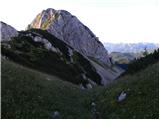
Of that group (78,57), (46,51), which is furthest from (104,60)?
(46,51)

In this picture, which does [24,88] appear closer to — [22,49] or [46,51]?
[22,49]

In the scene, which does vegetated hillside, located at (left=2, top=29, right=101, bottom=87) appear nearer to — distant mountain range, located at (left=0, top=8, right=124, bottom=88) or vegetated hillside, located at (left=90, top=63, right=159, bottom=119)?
distant mountain range, located at (left=0, top=8, right=124, bottom=88)

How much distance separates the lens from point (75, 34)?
13238 cm

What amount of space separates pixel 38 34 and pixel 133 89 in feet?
194

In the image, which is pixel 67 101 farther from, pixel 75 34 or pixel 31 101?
pixel 75 34

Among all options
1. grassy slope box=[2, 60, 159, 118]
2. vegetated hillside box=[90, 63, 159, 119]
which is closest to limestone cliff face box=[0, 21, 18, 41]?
grassy slope box=[2, 60, 159, 118]

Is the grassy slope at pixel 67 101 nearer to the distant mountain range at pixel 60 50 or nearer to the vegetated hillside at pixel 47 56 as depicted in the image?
the distant mountain range at pixel 60 50

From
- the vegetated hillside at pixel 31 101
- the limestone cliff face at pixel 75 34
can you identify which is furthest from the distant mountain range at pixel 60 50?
the vegetated hillside at pixel 31 101

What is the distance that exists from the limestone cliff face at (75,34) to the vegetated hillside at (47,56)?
4205 cm

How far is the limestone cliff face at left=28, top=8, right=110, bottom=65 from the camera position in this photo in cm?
13138

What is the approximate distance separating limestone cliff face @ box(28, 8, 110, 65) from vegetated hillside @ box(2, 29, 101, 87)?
42045 millimetres

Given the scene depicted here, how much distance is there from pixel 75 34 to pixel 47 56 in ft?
210

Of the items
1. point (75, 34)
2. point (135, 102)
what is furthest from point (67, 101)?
point (75, 34)

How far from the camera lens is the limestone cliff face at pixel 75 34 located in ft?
431
